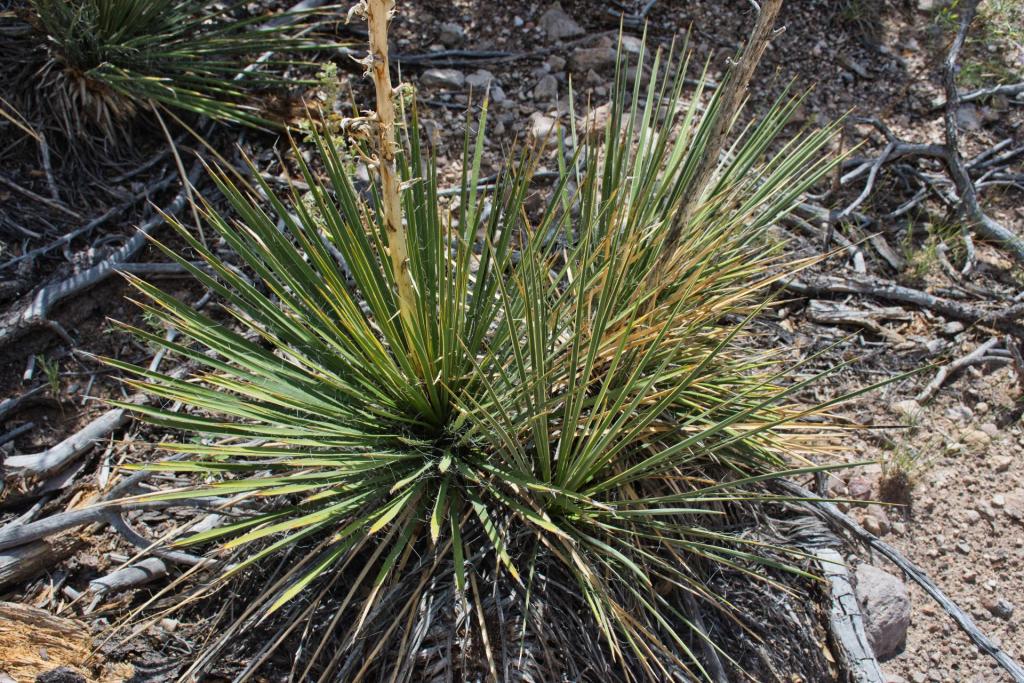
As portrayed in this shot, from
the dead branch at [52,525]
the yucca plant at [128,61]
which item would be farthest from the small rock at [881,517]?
the yucca plant at [128,61]

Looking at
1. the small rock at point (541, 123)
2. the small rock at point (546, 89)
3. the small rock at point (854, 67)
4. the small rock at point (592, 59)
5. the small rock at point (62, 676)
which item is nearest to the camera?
the small rock at point (62, 676)

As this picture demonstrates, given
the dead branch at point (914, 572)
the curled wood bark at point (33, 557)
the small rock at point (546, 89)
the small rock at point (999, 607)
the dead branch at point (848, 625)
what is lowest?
the curled wood bark at point (33, 557)

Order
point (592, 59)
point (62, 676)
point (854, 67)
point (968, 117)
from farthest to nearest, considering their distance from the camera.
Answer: point (854, 67), point (968, 117), point (592, 59), point (62, 676)

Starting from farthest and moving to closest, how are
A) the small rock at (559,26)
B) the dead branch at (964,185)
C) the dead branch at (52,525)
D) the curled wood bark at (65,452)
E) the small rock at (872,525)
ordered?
the small rock at (559,26) < the dead branch at (964,185) < the small rock at (872,525) < the curled wood bark at (65,452) < the dead branch at (52,525)

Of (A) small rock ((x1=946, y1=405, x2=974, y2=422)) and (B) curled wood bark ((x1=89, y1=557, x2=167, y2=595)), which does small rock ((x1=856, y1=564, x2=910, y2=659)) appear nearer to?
(A) small rock ((x1=946, y1=405, x2=974, y2=422))

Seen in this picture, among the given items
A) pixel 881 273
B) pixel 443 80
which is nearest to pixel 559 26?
pixel 443 80

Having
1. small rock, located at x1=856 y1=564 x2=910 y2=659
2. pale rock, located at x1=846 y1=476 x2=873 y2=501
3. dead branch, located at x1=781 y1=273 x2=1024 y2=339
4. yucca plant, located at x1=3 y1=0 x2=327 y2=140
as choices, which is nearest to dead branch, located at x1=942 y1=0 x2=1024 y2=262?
dead branch, located at x1=781 y1=273 x2=1024 y2=339

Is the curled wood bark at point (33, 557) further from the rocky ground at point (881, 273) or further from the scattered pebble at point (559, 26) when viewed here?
the scattered pebble at point (559, 26)

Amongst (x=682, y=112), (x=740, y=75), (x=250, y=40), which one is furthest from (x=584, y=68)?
(x=740, y=75)

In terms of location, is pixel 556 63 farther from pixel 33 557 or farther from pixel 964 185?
pixel 33 557
